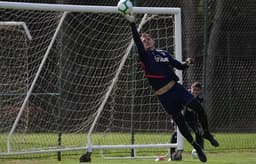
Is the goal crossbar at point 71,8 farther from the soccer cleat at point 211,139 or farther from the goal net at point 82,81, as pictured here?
the soccer cleat at point 211,139

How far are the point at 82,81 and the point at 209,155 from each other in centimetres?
326

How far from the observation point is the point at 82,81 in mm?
16625

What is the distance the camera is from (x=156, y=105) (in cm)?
1634

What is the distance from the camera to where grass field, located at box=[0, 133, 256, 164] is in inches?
523

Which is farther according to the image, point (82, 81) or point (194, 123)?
point (82, 81)

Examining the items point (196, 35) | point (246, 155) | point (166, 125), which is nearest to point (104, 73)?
point (166, 125)

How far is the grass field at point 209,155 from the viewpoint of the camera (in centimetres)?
1330

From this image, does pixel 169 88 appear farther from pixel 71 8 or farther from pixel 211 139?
pixel 71 8

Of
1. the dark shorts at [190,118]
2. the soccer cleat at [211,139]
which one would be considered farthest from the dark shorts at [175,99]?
the dark shorts at [190,118]

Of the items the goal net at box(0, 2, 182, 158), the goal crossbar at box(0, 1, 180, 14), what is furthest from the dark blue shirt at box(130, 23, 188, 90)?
the goal net at box(0, 2, 182, 158)

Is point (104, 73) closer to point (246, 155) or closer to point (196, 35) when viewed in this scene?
point (246, 155)

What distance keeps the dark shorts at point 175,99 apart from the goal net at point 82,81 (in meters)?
2.98

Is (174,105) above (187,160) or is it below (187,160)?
above

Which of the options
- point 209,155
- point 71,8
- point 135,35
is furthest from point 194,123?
point 71,8
